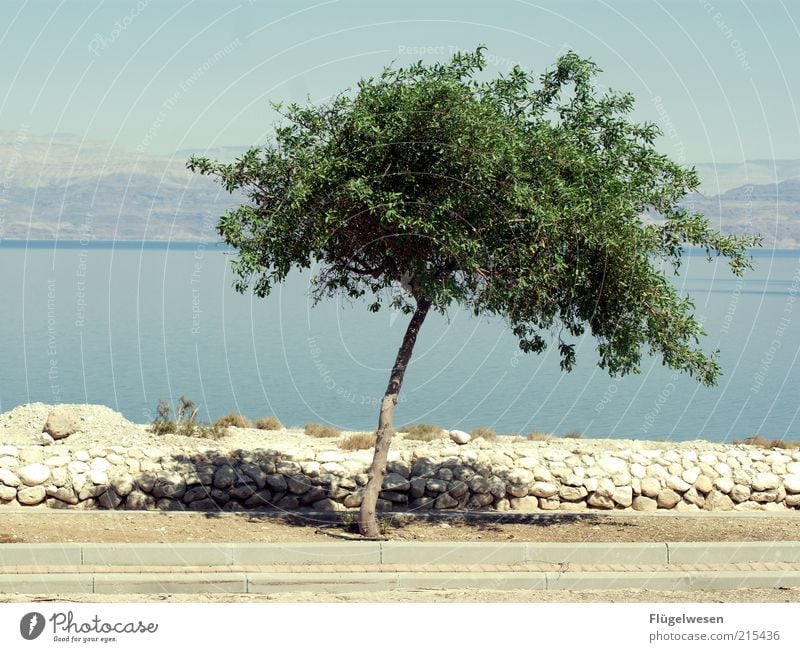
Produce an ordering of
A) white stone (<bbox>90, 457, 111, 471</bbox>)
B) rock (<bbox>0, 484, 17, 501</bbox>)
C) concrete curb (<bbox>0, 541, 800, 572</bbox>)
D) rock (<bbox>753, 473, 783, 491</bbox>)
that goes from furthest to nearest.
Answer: rock (<bbox>753, 473, 783, 491</bbox>)
white stone (<bbox>90, 457, 111, 471</bbox>)
rock (<bbox>0, 484, 17, 501</bbox>)
concrete curb (<bbox>0, 541, 800, 572</bbox>)

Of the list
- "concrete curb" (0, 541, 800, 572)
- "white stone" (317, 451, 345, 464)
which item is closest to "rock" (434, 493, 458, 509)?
"white stone" (317, 451, 345, 464)

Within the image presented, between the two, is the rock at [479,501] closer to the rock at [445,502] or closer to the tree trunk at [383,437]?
the rock at [445,502]

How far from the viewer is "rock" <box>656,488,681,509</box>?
2012cm

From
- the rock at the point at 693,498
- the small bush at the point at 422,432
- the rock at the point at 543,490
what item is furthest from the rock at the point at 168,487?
the rock at the point at 693,498

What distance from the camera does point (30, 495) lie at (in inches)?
A: 719

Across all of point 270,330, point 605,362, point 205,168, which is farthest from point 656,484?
point 270,330

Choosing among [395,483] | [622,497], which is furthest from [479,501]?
[622,497]

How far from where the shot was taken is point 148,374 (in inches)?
2039

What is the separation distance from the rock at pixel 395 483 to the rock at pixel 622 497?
142 inches

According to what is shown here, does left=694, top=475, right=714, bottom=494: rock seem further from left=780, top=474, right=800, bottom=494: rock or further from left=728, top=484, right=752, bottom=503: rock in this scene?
left=780, top=474, right=800, bottom=494: rock

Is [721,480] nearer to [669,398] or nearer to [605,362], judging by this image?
[605,362]

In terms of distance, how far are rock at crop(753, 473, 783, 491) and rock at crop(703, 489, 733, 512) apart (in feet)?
1.85

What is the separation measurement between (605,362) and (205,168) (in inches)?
253

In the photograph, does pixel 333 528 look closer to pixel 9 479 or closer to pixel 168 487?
pixel 168 487
